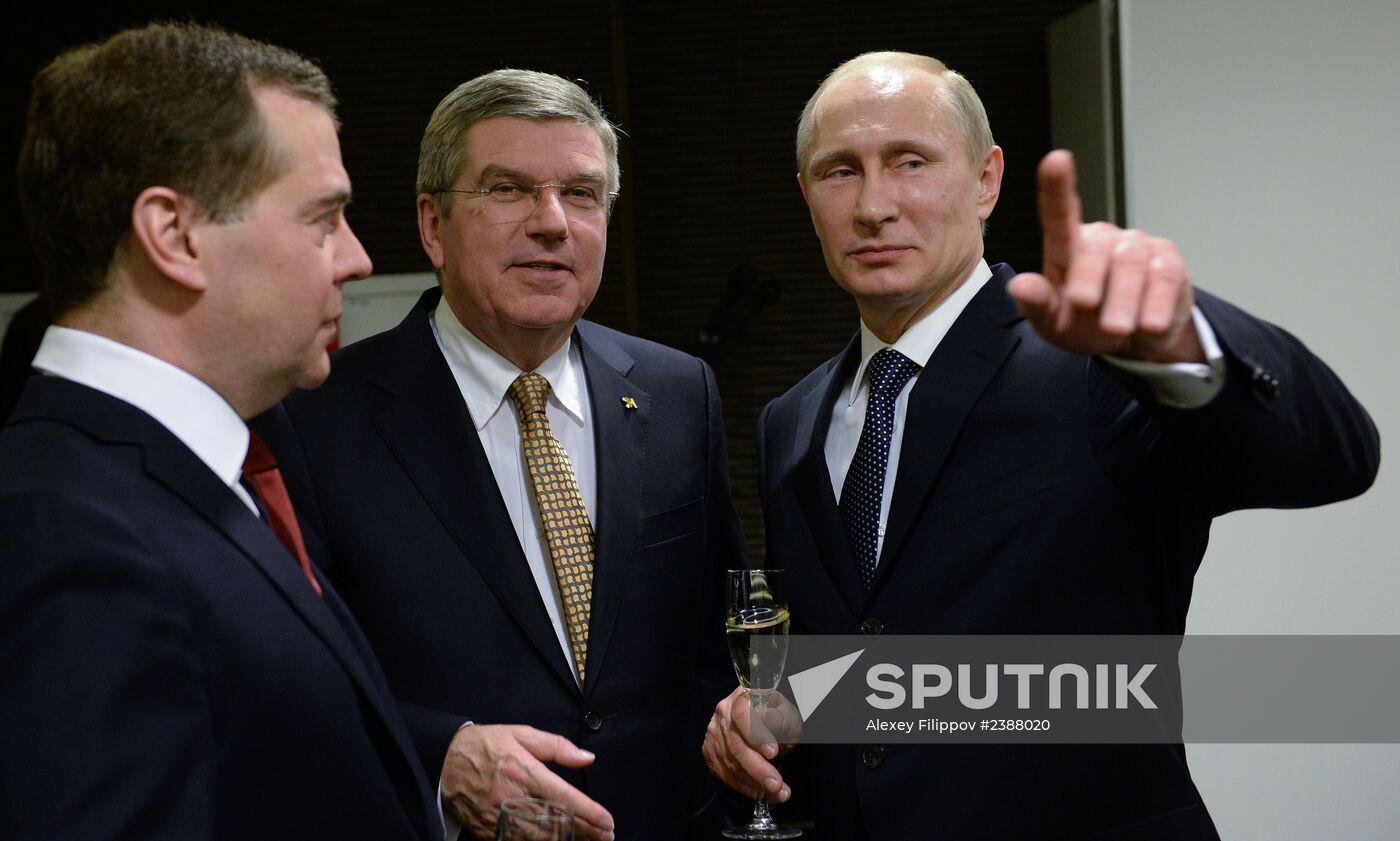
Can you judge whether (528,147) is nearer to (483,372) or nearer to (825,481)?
(483,372)

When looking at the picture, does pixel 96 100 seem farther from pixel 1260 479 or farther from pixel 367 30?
pixel 367 30

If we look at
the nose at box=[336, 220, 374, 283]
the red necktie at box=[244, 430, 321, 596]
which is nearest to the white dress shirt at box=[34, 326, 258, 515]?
the red necktie at box=[244, 430, 321, 596]

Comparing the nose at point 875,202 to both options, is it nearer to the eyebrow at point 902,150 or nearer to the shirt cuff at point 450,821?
the eyebrow at point 902,150

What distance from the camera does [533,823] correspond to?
49.7 inches

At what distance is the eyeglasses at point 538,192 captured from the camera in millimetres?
2295

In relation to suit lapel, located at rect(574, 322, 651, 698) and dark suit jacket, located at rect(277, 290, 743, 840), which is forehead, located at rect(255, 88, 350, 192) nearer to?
dark suit jacket, located at rect(277, 290, 743, 840)

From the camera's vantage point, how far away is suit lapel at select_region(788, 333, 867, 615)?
1.99 meters

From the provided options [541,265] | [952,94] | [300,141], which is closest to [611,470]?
[541,265]

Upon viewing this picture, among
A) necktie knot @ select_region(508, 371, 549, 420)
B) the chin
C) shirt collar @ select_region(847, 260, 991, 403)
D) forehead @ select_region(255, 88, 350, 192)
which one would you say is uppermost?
forehead @ select_region(255, 88, 350, 192)

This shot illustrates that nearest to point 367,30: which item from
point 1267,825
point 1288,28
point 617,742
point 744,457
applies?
point 744,457

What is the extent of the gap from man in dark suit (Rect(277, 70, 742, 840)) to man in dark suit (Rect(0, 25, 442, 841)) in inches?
24.1

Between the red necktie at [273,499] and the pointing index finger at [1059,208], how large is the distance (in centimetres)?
89

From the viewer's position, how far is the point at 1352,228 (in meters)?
3.60

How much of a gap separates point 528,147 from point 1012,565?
3.57ft
